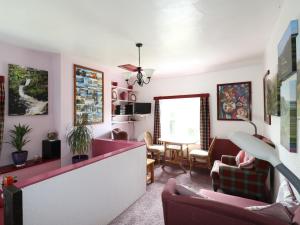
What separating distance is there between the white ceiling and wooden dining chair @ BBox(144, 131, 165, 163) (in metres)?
2.24

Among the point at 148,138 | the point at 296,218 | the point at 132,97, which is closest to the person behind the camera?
the point at 296,218

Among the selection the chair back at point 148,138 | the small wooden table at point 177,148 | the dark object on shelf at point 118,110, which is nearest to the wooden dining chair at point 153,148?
the chair back at point 148,138

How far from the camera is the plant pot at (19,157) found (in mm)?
2621

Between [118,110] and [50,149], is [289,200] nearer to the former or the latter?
[50,149]

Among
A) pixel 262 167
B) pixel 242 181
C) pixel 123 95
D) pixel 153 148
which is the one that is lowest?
pixel 242 181

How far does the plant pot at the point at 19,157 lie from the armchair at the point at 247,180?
3.09 meters

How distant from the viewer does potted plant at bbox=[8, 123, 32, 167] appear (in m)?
2.63

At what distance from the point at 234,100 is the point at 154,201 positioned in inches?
113

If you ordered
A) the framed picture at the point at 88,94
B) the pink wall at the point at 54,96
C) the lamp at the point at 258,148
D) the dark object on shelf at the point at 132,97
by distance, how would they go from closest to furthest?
the lamp at the point at 258,148 → the pink wall at the point at 54,96 → the framed picture at the point at 88,94 → the dark object on shelf at the point at 132,97

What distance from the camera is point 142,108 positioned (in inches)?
194

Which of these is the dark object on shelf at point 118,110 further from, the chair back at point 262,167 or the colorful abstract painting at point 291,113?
the colorful abstract painting at point 291,113

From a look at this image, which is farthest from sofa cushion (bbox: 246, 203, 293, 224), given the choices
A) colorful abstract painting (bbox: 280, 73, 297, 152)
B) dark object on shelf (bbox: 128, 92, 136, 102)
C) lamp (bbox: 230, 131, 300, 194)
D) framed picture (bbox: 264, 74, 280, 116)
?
dark object on shelf (bbox: 128, 92, 136, 102)

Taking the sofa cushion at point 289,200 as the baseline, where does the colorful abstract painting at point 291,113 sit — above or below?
above

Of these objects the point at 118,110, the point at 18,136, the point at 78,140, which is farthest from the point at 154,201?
the point at 118,110
